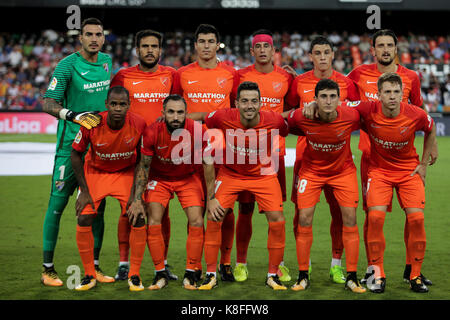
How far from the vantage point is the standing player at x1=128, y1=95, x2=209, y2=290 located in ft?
17.8

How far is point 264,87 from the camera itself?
20.6 feet

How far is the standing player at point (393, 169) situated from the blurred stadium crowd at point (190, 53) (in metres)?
19.8

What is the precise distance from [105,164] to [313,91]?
7.50 ft

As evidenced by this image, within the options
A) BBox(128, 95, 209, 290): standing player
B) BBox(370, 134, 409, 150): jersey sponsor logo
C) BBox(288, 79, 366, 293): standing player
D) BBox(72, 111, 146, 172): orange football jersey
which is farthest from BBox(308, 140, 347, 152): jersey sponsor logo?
BBox(72, 111, 146, 172): orange football jersey

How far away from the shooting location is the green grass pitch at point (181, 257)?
5176 mm

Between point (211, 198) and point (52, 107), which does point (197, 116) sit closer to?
point (211, 198)

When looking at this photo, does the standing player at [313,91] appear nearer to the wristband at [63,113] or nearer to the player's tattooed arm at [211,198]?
the player's tattooed arm at [211,198]

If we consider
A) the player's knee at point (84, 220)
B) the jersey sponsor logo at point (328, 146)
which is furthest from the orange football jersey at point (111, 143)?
the jersey sponsor logo at point (328, 146)

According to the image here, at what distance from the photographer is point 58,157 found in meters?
5.86

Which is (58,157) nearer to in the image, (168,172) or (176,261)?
(168,172)

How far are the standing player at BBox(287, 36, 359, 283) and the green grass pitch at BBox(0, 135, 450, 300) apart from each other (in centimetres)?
39

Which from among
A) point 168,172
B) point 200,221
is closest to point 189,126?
point 168,172

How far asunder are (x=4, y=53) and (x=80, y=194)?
2318 centimetres

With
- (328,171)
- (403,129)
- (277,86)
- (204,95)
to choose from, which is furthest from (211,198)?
(403,129)
